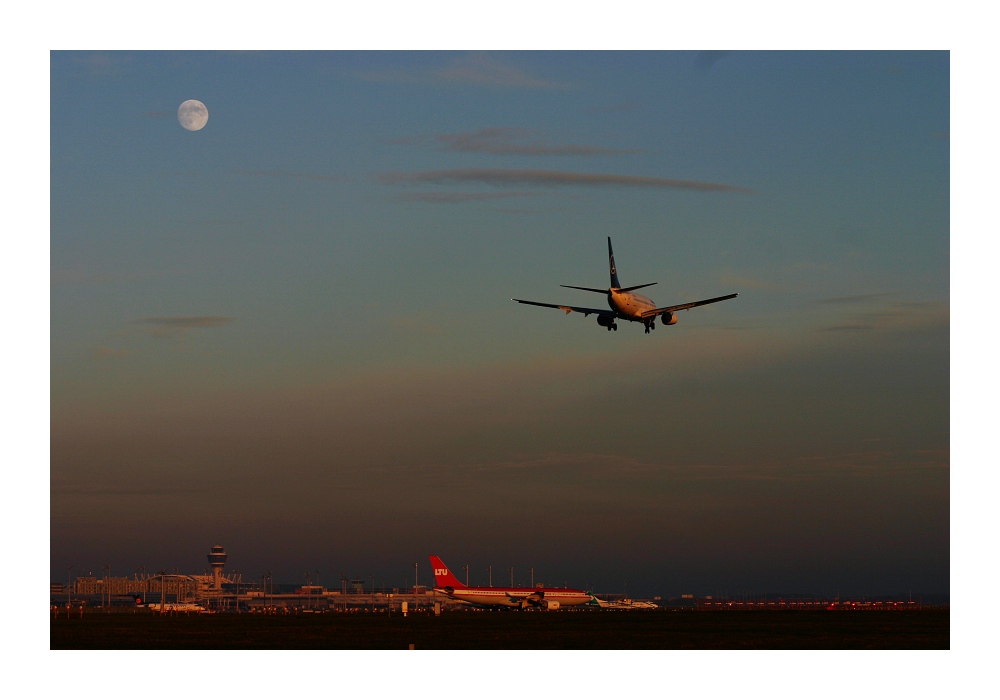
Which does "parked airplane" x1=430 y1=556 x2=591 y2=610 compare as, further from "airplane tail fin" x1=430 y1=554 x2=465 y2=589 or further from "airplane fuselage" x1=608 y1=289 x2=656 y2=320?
"airplane fuselage" x1=608 y1=289 x2=656 y2=320

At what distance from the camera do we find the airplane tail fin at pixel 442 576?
182 metres

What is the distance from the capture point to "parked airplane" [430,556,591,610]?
563 feet

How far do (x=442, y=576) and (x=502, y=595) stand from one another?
43.5ft

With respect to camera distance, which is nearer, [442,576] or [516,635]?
[516,635]

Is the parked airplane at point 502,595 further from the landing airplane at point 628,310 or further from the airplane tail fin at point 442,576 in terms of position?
the landing airplane at point 628,310

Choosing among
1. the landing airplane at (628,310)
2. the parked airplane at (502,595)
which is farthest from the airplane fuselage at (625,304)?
the parked airplane at (502,595)

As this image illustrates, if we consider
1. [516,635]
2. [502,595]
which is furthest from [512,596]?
[516,635]

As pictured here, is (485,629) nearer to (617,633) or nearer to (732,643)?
(617,633)

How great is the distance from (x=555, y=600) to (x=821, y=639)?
10001 cm

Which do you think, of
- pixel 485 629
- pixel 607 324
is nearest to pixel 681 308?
pixel 607 324

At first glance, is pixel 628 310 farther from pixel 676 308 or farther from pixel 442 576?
pixel 442 576

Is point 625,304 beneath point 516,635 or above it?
above

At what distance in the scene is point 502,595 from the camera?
573 ft

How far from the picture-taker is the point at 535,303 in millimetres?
86750
